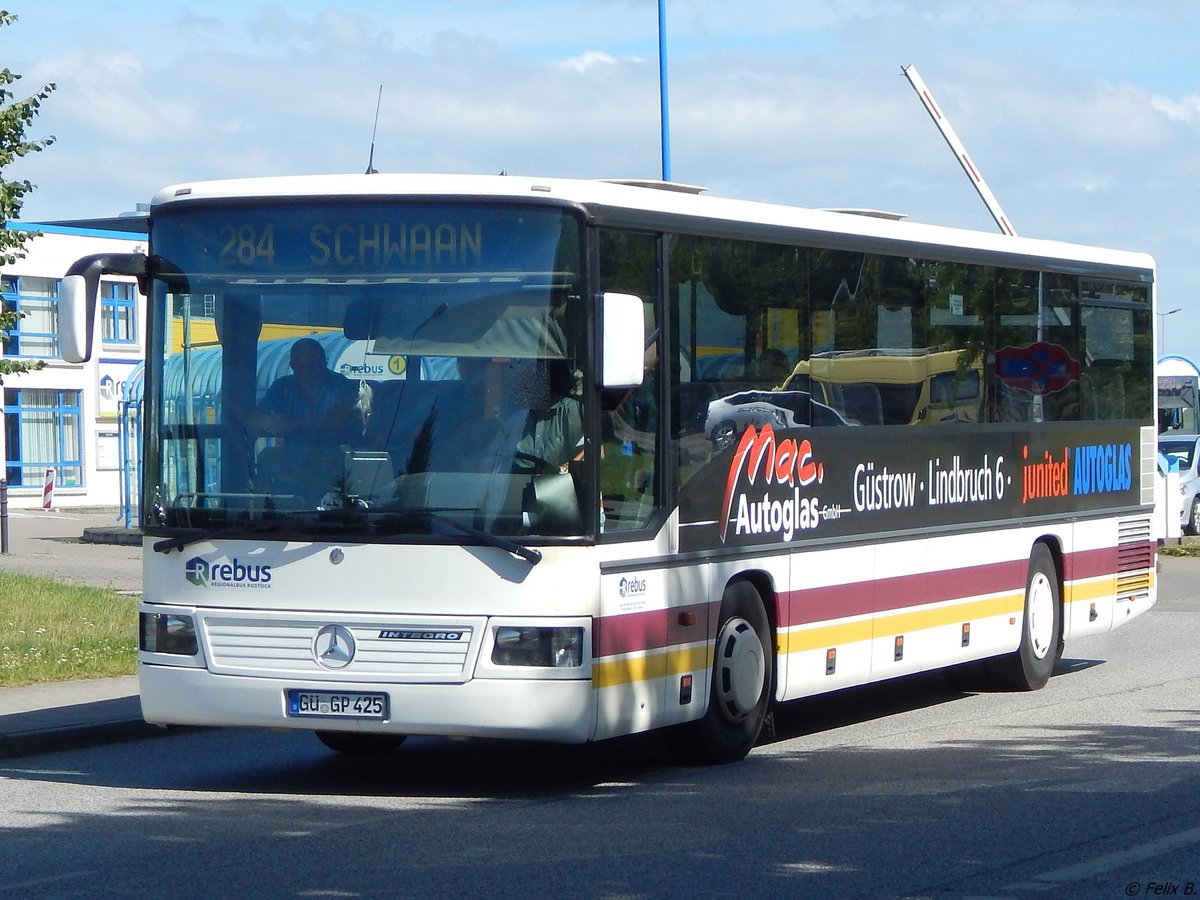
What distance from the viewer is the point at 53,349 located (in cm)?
5738

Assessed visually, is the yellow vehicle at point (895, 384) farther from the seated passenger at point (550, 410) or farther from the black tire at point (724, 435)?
the seated passenger at point (550, 410)

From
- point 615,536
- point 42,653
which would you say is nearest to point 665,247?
point 615,536

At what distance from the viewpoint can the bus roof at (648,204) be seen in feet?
32.6

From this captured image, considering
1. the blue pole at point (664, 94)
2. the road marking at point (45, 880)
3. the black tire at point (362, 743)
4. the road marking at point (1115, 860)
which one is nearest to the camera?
the road marking at point (45, 880)

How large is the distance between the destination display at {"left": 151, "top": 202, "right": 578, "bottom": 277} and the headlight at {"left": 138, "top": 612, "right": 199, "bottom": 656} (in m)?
1.80

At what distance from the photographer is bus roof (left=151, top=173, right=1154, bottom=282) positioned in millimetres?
9922

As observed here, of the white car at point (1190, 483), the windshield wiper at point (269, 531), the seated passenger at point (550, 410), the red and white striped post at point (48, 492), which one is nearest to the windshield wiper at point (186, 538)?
the windshield wiper at point (269, 531)

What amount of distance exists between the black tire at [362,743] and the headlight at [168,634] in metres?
1.53

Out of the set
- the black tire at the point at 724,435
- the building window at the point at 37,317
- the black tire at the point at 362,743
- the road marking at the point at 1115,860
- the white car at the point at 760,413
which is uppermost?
the building window at the point at 37,317

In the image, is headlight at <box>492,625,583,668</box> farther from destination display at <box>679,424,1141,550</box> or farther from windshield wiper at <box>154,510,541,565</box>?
destination display at <box>679,424,1141,550</box>

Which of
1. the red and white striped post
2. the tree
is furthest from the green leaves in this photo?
the red and white striped post

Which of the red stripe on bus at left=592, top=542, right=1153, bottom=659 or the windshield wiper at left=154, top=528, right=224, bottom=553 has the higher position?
the windshield wiper at left=154, top=528, right=224, bottom=553

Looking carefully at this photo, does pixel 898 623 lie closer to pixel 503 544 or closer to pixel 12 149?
pixel 503 544

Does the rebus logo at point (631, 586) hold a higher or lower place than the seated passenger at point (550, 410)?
lower
